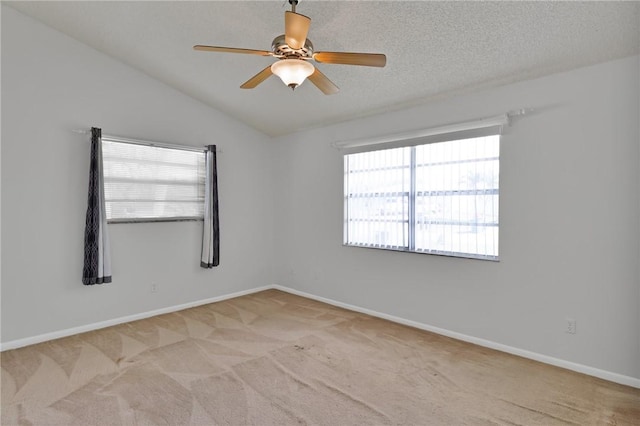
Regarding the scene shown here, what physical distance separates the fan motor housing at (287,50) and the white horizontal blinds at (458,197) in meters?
1.90

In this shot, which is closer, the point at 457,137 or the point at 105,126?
the point at 457,137

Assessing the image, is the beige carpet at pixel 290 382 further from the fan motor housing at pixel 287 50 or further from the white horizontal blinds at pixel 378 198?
the fan motor housing at pixel 287 50

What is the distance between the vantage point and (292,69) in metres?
2.09

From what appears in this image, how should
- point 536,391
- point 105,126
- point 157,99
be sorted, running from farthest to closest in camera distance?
point 157,99 → point 105,126 → point 536,391

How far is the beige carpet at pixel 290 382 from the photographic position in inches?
85.7

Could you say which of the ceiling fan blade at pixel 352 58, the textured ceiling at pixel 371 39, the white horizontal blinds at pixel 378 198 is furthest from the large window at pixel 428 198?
the ceiling fan blade at pixel 352 58

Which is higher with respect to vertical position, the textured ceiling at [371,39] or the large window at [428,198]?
the textured ceiling at [371,39]

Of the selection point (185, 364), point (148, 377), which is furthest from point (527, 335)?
point (148, 377)

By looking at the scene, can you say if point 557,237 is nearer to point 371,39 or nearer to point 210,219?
point 371,39

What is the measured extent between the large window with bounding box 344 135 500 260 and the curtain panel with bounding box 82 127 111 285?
273 cm

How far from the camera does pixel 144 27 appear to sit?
3.18 meters

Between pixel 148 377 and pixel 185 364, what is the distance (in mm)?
293

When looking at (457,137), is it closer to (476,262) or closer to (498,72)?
(498,72)

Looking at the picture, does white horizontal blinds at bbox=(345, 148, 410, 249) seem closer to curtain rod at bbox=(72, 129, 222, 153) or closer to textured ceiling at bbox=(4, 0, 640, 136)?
textured ceiling at bbox=(4, 0, 640, 136)
